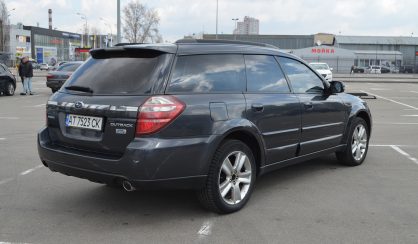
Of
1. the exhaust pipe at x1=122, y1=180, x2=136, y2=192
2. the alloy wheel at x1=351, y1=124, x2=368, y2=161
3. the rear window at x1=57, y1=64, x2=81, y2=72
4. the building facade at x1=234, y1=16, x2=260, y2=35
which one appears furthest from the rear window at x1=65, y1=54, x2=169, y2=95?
the building facade at x1=234, y1=16, x2=260, y2=35

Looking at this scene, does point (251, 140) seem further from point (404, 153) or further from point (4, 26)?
point (4, 26)

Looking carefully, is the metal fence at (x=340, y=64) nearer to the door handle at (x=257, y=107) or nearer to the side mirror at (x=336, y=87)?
the side mirror at (x=336, y=87)

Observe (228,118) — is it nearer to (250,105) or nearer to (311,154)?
(250,105)

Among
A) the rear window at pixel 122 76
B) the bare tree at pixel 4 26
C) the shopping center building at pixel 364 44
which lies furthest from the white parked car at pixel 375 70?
the rear window at pixel 122 76

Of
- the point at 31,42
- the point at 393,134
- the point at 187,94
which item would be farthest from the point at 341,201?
the point at 31,42

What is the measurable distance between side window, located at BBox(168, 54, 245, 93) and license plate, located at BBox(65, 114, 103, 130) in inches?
28.4

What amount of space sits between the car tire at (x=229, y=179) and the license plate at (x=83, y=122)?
1120 millimetres

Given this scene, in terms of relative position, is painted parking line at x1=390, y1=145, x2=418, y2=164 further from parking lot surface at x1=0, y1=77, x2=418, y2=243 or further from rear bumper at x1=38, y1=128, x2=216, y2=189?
rear bumper at x1=38, y1=128, x2=216, y2=189

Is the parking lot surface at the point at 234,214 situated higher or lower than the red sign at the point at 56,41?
lower

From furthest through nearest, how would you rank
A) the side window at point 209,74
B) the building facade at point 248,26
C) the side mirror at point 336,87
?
1. the building facade at point 248,26
2. the side mirror at point 336,87
3. the side window at point 209,74

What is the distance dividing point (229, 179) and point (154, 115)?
113 centimetres

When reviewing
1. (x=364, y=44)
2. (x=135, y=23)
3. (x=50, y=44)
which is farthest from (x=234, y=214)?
(x=50, y=44)

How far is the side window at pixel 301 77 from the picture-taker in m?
5.54

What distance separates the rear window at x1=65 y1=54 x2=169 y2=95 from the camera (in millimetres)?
4176
